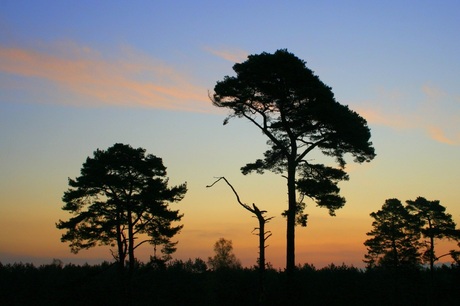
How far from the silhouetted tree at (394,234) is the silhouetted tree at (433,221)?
30.7 inches

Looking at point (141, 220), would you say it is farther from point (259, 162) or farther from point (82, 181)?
point (259, 162)

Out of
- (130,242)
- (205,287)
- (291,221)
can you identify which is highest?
(291,221)

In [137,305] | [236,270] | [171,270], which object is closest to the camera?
[137,305]

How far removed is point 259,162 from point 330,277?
295 inches

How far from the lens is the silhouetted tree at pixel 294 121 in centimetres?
2569

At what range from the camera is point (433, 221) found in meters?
48.7

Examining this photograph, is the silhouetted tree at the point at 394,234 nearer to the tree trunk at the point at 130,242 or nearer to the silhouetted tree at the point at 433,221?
the silhouetted tree at the point at 433,221

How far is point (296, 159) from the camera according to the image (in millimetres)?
27062

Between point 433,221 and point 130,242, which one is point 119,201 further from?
point 433,221

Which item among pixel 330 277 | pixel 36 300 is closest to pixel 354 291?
pixel 330 277

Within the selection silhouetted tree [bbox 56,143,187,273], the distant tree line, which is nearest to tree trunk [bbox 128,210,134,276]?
silhouetted tree [bbox 56,143,187,273]

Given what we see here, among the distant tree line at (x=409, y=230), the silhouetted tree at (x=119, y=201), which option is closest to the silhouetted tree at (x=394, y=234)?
the distant tree line at (x=409, y=230)

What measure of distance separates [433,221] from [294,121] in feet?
95.2

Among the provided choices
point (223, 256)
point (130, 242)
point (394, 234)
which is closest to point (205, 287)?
point (130, 242)
